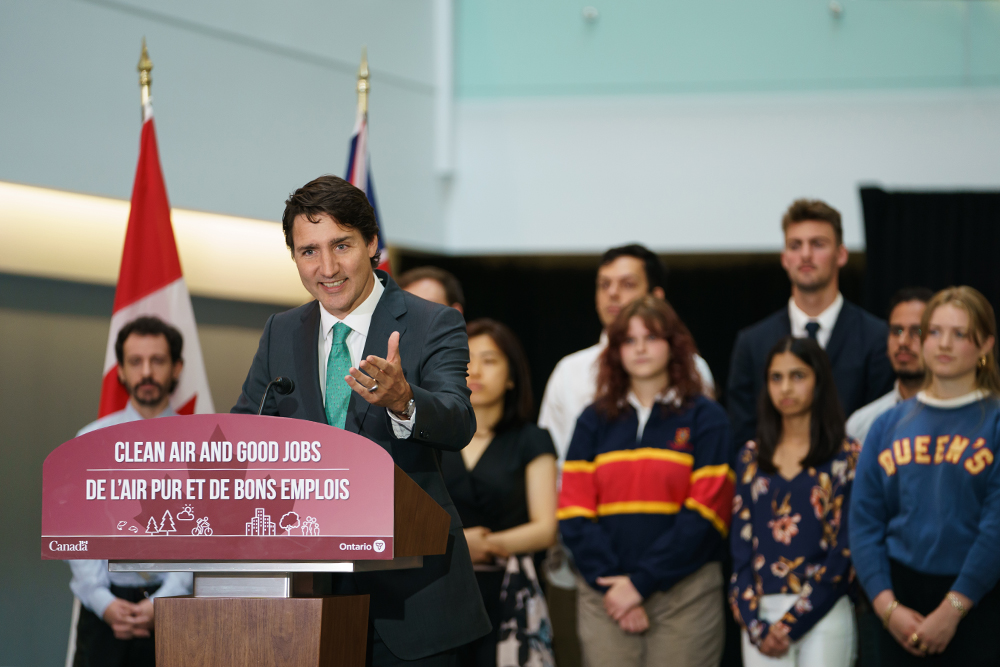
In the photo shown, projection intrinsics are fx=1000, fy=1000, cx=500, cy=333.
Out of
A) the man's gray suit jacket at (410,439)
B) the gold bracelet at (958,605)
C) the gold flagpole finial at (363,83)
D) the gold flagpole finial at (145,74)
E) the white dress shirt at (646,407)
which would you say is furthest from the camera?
the gold flagpole finial at (363,83)

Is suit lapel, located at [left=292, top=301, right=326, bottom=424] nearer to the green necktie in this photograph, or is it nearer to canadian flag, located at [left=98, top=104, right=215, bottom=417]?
the green necktie

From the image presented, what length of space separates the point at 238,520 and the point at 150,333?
6.80ft

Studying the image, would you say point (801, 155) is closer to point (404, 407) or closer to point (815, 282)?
point (815, 282)

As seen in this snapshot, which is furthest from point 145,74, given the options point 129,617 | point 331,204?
point 331,204

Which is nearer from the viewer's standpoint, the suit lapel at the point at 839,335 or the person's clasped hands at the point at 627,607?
the person's clasped hands at the point at 627,607

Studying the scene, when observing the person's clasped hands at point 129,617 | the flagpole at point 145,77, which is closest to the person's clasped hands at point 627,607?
the person's clasped hands at point 129,617

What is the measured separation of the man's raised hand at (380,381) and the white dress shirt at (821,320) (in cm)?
256

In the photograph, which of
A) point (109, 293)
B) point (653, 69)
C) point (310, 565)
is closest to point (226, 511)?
point (310, 565)

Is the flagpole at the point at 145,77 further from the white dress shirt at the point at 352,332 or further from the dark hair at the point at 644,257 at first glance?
the white dress shirt at the point at 352,332

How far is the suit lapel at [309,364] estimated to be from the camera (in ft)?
5.33

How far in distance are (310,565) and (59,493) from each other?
14.6 inches

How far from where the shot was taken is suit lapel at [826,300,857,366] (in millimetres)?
3658

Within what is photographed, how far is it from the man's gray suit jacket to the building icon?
0.26 meters

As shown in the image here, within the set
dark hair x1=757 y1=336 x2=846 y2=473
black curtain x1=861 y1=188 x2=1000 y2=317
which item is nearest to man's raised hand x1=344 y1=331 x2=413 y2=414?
dark hair x1=757 y1=336 x2=846 y2=473
